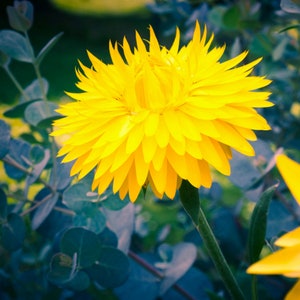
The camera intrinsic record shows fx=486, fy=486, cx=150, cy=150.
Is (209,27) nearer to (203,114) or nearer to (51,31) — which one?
(203,114)

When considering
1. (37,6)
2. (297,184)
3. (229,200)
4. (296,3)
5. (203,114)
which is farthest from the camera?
(37,6)

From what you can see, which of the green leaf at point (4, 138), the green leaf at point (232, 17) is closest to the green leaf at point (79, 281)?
the green leaf at point (4, 138)

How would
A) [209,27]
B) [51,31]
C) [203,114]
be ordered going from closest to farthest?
[203,114] < [209,27] < [51,31]

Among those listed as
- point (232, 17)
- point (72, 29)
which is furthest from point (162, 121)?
point (72, 29)

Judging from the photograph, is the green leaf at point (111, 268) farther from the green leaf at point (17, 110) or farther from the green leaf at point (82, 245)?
the green leaf at point (17, 110)

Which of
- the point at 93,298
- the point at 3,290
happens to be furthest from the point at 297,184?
the point at 3,290

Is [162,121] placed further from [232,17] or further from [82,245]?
[232,17]

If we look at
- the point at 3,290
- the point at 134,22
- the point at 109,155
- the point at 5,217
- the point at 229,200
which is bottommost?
the point at 134,22
